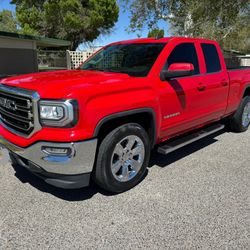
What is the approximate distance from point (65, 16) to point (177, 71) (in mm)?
24424

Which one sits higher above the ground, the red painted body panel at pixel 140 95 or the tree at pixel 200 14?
the tree at pixel 200 14

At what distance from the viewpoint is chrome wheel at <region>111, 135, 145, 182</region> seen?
3.32 metres

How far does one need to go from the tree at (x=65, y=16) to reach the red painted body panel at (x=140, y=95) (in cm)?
2332

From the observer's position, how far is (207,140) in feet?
18.2

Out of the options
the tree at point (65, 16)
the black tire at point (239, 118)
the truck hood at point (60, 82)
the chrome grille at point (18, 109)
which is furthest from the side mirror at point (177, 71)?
the tree at point (65, 16)

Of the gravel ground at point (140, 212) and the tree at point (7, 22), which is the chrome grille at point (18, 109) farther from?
the tree at point (7, 22)

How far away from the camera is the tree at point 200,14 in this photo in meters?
15.3

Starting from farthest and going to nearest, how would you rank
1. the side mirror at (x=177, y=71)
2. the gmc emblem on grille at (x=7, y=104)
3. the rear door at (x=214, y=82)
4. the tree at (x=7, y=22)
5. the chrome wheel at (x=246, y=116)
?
the tree at (x=7, y=22)
the chrome wheel at (x=246, y=116)
the rear door at (x=214, y=82)
the side mirror at (x=177, y=71)
the gmc emblem on grille at (x=7, y=104)

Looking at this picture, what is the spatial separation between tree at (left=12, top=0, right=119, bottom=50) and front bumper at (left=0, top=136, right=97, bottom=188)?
24755 millimetres

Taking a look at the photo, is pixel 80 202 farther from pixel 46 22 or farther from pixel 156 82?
pixel 46 22

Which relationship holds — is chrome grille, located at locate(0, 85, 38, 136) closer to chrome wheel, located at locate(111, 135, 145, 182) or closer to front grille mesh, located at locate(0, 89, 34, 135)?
front grille mesh, located at locate(0, 89, 34, 135)

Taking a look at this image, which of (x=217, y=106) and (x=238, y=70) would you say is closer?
(x=217, y=106)

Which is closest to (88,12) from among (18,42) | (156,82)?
(18,42)

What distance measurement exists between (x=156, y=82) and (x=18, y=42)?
50.6 feet
